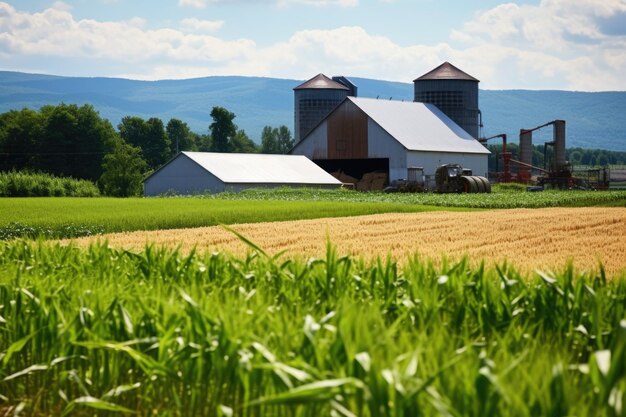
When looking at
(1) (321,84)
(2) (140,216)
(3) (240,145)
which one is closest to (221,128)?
(3) (240,145)

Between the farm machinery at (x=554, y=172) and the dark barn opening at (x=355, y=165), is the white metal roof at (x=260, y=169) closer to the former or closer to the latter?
the dark barn opening at (x=355, y=165)

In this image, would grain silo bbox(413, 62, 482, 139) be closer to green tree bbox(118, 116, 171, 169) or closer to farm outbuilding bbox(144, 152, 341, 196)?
farm outbuilding bbox(144, 152, 341, 196)

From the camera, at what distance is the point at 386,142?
216ft

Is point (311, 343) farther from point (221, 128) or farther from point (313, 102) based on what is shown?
point (221, 128)

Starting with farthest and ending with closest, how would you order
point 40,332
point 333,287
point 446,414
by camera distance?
point 333,287, point 40,332, point 446,414

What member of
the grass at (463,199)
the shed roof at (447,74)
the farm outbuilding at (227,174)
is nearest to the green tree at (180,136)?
the shed roof at (447,74)

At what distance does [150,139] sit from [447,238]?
374ft

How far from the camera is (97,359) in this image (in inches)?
233

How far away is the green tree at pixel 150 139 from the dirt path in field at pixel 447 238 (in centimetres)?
10466

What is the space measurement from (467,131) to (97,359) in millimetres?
75934

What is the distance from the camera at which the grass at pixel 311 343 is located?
3.77 m

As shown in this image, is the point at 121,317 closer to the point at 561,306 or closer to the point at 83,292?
the point at 83,292

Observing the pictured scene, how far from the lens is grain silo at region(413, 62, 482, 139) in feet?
261

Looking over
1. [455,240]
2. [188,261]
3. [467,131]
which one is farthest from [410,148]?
[188,261]
